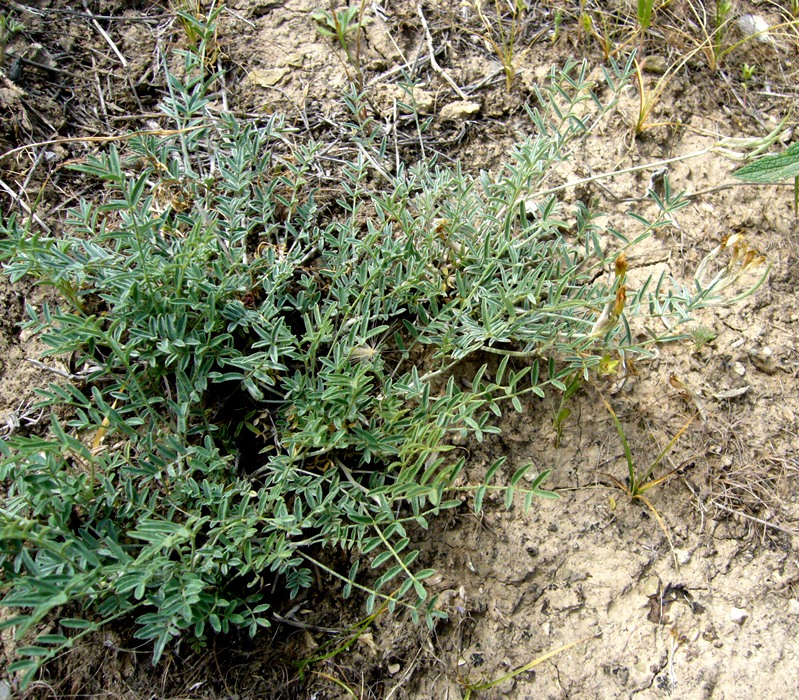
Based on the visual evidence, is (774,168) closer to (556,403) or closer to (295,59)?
(556,403)

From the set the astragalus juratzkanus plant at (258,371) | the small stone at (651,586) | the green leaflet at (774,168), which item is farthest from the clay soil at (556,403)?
the green leaflet at (774,168)

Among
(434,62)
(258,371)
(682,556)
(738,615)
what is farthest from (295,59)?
(738,615)

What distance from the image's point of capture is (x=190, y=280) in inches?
79.4

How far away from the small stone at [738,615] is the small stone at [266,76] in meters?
2.68

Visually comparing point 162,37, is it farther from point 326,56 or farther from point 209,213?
point 209,213

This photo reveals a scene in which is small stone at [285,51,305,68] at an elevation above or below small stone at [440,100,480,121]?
above

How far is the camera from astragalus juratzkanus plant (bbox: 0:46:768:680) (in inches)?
72.0

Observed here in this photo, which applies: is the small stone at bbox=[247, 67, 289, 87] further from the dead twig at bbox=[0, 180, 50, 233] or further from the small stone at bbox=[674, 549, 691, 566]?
the small stone at bbox=[674, 549, 691, 566]

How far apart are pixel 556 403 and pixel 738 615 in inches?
35.1

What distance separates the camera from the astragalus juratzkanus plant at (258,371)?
1828 millimetres

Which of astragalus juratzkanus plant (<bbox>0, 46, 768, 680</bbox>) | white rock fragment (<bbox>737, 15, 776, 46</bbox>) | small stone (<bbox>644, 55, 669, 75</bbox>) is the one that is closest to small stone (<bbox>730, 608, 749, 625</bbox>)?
astragalus juratzkanus plant (<bbox>0, 46, 768, 680</bbox>)

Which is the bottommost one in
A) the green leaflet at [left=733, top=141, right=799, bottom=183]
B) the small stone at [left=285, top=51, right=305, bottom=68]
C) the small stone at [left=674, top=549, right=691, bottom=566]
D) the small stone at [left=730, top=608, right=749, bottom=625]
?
the small stone at [left=730, top=608, right=749, bottom=625]

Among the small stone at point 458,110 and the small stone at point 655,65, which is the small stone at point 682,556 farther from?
the small stone at point 655,65

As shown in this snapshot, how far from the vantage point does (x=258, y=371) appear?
6.68 ft
